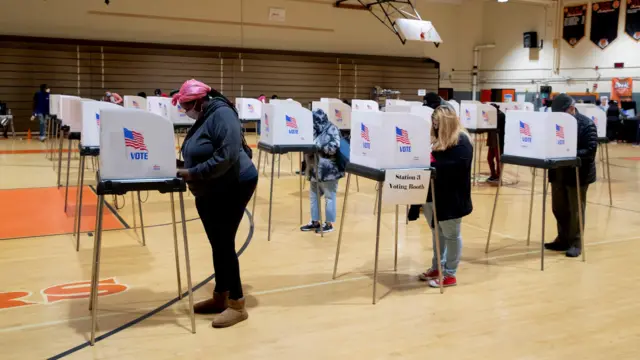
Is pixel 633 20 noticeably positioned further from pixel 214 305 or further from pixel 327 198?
pixel 214 305

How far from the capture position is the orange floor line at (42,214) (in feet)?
20.1

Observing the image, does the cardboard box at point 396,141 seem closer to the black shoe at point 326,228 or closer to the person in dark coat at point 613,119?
the black shoe at point 326,228

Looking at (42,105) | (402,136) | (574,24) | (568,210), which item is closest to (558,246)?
(568,210)

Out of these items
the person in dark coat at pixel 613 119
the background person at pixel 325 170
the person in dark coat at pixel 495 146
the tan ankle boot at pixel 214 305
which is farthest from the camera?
the person in dark coat at pixel 613 119

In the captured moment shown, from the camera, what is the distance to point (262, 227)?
6.47 meters

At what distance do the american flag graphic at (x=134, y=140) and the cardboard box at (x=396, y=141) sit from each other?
5.21 feet

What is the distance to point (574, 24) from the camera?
20.9 m

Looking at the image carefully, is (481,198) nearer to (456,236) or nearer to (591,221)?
(591,221)

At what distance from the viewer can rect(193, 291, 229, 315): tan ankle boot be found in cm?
383

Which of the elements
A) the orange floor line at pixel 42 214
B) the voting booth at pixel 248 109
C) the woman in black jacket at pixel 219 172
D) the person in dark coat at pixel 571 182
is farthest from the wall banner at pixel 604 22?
the woman in black jacket at pixel 219 172

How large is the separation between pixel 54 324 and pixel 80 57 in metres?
16.1

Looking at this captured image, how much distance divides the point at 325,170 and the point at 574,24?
60.0ft

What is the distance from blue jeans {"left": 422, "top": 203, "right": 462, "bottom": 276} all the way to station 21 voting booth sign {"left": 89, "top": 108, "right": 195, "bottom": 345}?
78.6 inches

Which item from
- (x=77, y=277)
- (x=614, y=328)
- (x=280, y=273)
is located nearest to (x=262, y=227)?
(x=280, y=273)
